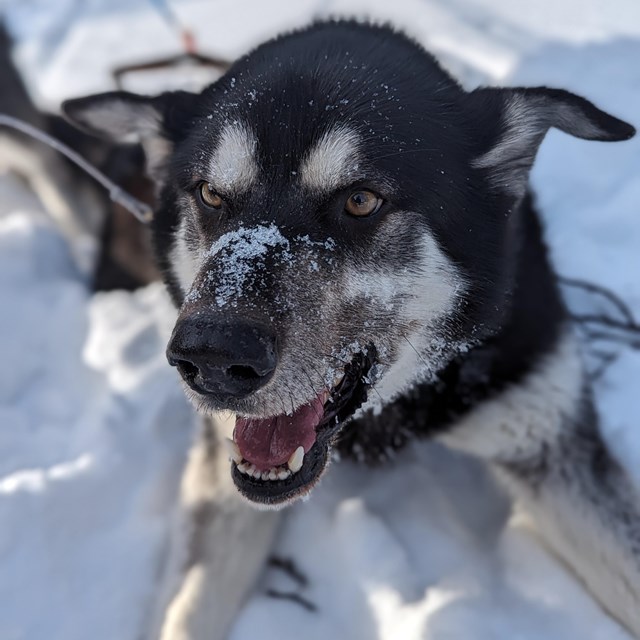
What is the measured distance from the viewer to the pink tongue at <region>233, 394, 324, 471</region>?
1.46 meters

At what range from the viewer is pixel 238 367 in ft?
4.13

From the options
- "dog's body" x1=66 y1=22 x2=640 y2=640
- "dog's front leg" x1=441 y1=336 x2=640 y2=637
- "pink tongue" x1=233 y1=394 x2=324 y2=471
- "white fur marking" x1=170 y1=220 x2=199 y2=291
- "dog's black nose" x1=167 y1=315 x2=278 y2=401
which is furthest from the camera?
"dog's front leg" x1=441 y1=336 x2=640 y2=637

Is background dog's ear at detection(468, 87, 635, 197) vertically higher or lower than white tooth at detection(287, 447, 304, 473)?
higher

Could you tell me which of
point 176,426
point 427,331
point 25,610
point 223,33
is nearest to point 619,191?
point 427,331

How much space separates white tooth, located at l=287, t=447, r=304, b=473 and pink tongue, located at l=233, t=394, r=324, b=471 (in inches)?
0.5

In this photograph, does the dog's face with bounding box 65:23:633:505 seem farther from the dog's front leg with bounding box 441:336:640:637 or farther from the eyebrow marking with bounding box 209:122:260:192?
the dog's front leg with bounding box 441:336:640:637

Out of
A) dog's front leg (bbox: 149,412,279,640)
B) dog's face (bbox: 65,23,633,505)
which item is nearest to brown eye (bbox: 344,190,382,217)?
dog's face (bbox: 65,23,633,505)

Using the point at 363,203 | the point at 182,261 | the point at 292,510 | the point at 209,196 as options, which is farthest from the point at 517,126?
the point at 292,510

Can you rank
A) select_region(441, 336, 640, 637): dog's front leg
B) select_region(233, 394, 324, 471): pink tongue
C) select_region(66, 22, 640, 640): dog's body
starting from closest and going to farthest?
1. select_region(66, 22, 640, 640): dog's body
2. select_region(233, 394, 324, 471): pink tongue
3. select_region(441, 336, 640, 637): dog's front leg

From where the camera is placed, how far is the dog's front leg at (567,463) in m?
1.76

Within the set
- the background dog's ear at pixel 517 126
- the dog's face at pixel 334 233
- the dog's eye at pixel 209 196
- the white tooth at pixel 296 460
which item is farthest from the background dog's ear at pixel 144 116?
the white tooth at pixel 296 460

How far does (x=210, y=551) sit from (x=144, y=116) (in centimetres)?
116

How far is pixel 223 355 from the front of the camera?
1.22 metres

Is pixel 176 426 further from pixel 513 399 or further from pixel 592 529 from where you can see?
pixel 592 529
